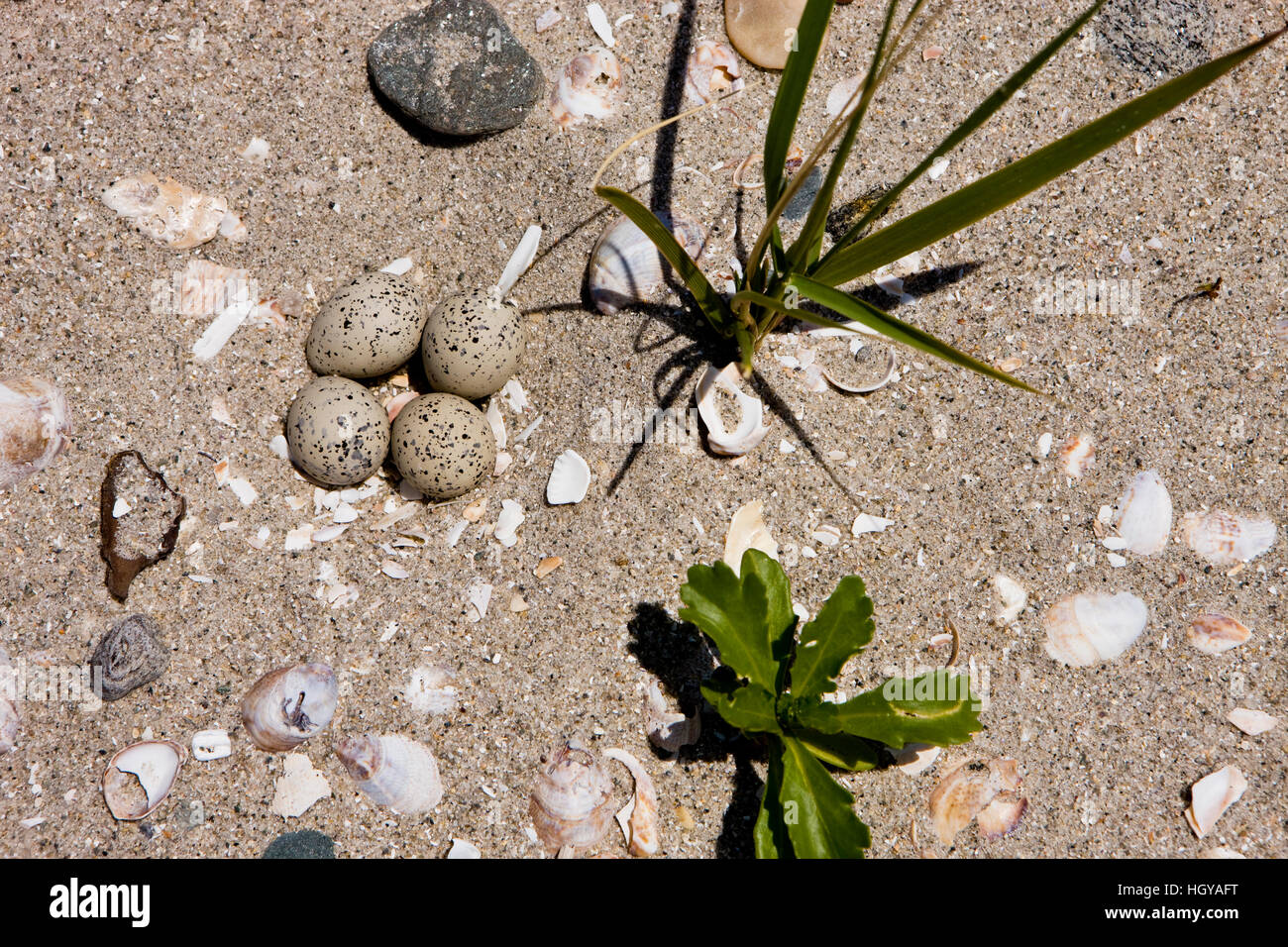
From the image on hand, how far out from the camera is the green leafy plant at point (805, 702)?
1389 millimetres

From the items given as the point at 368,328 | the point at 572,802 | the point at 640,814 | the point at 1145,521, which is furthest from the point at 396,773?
the point at 1145,521

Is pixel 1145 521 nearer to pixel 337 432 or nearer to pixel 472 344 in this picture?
pixel 472 344

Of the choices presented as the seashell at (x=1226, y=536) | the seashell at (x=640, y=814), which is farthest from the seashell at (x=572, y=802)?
the seashell at (x=1226, y=536)

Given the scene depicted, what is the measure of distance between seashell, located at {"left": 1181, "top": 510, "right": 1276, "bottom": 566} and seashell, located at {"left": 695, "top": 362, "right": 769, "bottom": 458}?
869 millimetres

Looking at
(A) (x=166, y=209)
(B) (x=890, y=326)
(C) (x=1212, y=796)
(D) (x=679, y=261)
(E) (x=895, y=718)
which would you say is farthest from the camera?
(A) (x=166, y=209)

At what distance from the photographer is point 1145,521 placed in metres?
1.67

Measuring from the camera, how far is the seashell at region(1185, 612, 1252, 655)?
5.40 feet

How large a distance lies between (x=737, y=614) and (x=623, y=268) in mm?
707

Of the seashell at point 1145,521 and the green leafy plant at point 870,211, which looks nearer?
the green leafy plant at point 870,211

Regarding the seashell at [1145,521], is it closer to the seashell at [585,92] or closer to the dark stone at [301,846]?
the seashell at [585,92]

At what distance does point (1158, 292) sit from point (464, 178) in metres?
1.46

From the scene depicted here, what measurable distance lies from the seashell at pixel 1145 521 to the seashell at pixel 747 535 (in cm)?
69

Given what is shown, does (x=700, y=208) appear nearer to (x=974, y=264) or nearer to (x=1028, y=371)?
(x=974, y=264)
